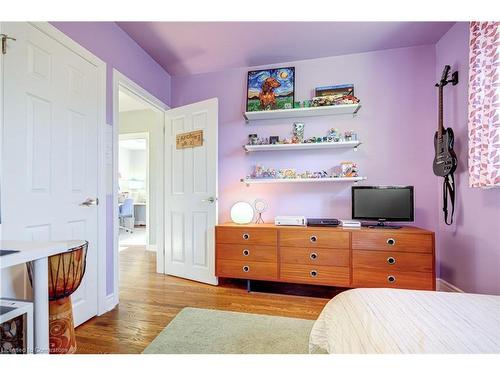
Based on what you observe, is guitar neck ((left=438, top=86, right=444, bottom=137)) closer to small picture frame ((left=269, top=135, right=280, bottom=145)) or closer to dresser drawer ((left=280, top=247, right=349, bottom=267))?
dresser drawer ((left=280, top=247, right=349, bottom=267))

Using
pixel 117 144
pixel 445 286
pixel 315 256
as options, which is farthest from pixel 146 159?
pixel 445 286

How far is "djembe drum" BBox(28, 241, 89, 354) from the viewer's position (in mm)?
1281

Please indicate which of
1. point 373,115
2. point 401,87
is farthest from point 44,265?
point 401,87

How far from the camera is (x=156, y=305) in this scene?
2.01 meters

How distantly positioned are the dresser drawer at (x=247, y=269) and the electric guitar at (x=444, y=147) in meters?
1.73

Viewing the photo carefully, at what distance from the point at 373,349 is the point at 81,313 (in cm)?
196

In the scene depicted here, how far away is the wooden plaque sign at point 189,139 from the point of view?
2.58 meters

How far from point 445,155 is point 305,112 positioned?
132 centimetres

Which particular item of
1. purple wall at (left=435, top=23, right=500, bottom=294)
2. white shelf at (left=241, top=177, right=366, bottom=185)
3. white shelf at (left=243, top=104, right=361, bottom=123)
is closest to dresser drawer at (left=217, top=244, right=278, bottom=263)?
white shelf at (left=241, top=177, right=366, bottom=185)

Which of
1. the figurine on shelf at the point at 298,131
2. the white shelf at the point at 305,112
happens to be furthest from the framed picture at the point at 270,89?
the figurine on shelf at the point at 298,131

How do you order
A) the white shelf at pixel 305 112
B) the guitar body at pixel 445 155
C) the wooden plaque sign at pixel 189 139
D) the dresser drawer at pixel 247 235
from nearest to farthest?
1. the guitar body at pixel 445 155
2. the dresser drawer at pixel 247 235
3. the white shelf at pixel 305 112
4. the wooden plaque sign at pixel 189 139

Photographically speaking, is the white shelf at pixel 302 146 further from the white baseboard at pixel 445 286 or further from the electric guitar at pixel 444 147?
the white baseboard at pixel 445 286

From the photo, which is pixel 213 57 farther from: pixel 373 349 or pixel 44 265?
pixel 373 349

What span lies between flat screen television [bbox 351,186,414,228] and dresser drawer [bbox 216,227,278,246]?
0.84 metres
